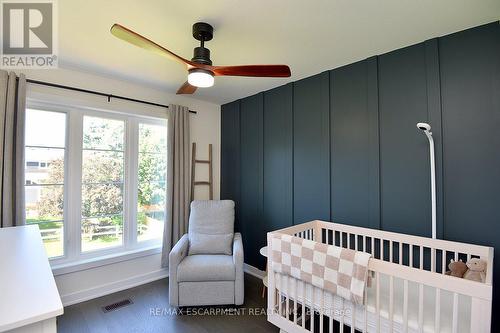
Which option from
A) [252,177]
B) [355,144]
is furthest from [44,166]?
[355,144]

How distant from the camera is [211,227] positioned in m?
3.00

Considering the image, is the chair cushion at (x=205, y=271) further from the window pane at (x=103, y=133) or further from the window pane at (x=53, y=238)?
the window pane at (x=103, y=133)

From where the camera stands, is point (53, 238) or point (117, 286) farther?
point (117, 286)

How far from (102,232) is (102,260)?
12.6 inches

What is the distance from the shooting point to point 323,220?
8.46 feet

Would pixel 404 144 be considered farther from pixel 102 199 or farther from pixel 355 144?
pixel 102 199

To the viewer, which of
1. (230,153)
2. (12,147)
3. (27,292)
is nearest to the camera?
(27,292)

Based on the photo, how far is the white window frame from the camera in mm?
2615

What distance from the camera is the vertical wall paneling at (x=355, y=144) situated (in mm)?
2248

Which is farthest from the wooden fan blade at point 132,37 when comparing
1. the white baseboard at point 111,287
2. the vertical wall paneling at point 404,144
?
the white baseboard at point 111,287

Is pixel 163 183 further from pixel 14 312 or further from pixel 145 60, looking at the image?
pixel 14 312

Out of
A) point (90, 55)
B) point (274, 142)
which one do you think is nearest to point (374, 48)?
point (274, 142)

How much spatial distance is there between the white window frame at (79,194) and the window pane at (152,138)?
106 mm

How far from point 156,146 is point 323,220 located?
233 cm
